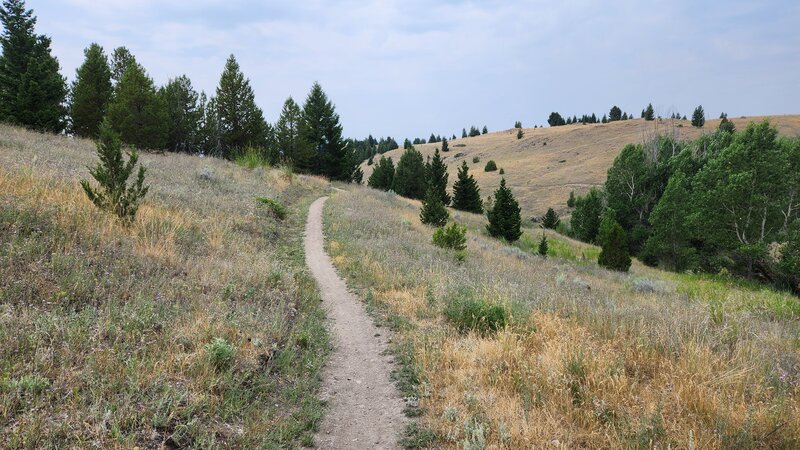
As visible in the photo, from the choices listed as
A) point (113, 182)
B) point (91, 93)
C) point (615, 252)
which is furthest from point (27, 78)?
point (615, 252)

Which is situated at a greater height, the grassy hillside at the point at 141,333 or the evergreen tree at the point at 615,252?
the grassy hillside at the point at 141,333

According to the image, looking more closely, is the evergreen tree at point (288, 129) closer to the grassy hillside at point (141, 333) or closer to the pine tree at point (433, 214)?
the pine tree at point (433, 214)

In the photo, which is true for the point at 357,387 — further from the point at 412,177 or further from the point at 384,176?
the point at 384,176

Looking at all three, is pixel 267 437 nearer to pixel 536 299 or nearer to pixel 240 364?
pixel 240 364

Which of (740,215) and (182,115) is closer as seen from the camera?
(740,215)

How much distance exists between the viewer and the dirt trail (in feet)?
14.0

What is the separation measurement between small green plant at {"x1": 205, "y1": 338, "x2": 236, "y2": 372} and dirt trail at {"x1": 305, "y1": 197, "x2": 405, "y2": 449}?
1257 millimetres

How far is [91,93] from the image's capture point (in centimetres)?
3441

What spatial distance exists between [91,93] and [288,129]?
17871 millimetres

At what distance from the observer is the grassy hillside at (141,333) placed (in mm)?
3566

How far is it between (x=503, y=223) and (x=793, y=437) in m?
31.1

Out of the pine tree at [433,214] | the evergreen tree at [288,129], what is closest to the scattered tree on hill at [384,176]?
the evergreen tree at [288,129]

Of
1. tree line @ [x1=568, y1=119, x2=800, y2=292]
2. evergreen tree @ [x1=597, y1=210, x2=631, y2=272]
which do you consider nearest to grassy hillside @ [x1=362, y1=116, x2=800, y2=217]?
tree line @ [x1=568, y1=119, x2=800, y2=292]

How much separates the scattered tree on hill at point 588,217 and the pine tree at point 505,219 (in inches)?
914
